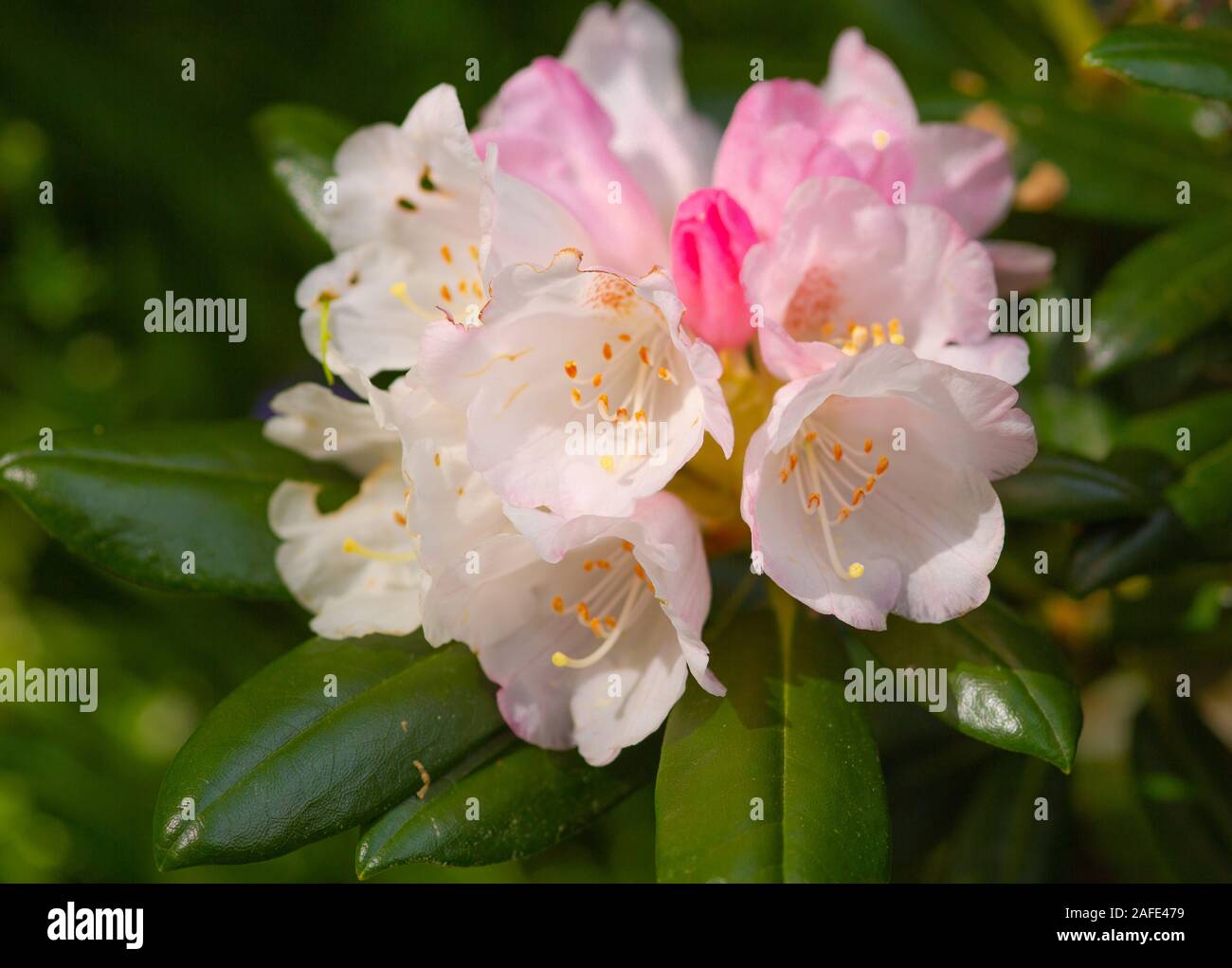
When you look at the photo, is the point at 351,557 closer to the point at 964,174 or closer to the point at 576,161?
the point at 576,161

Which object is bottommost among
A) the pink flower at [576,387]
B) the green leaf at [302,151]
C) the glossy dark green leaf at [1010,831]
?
the glossy dark green leaf at [1010,831]

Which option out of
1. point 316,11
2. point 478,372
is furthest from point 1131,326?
point 316,11

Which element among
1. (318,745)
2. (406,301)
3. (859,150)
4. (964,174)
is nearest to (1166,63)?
(964,174)

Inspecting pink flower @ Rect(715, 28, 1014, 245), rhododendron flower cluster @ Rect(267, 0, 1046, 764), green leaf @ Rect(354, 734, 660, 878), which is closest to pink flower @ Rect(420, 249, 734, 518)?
rhododendron flower cluster @ Rect(267, 0, 1046, 764)

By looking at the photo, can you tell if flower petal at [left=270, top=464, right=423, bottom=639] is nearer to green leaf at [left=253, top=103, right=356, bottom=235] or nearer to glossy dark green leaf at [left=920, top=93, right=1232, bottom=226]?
green leaf at [left=253, top=103, right=356, bottom=235]

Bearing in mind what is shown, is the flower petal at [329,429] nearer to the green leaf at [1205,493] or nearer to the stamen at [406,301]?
the stamen at [406,301]

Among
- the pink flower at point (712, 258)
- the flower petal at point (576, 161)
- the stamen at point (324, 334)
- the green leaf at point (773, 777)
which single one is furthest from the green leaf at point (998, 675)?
the stamen at point (324, 334)
